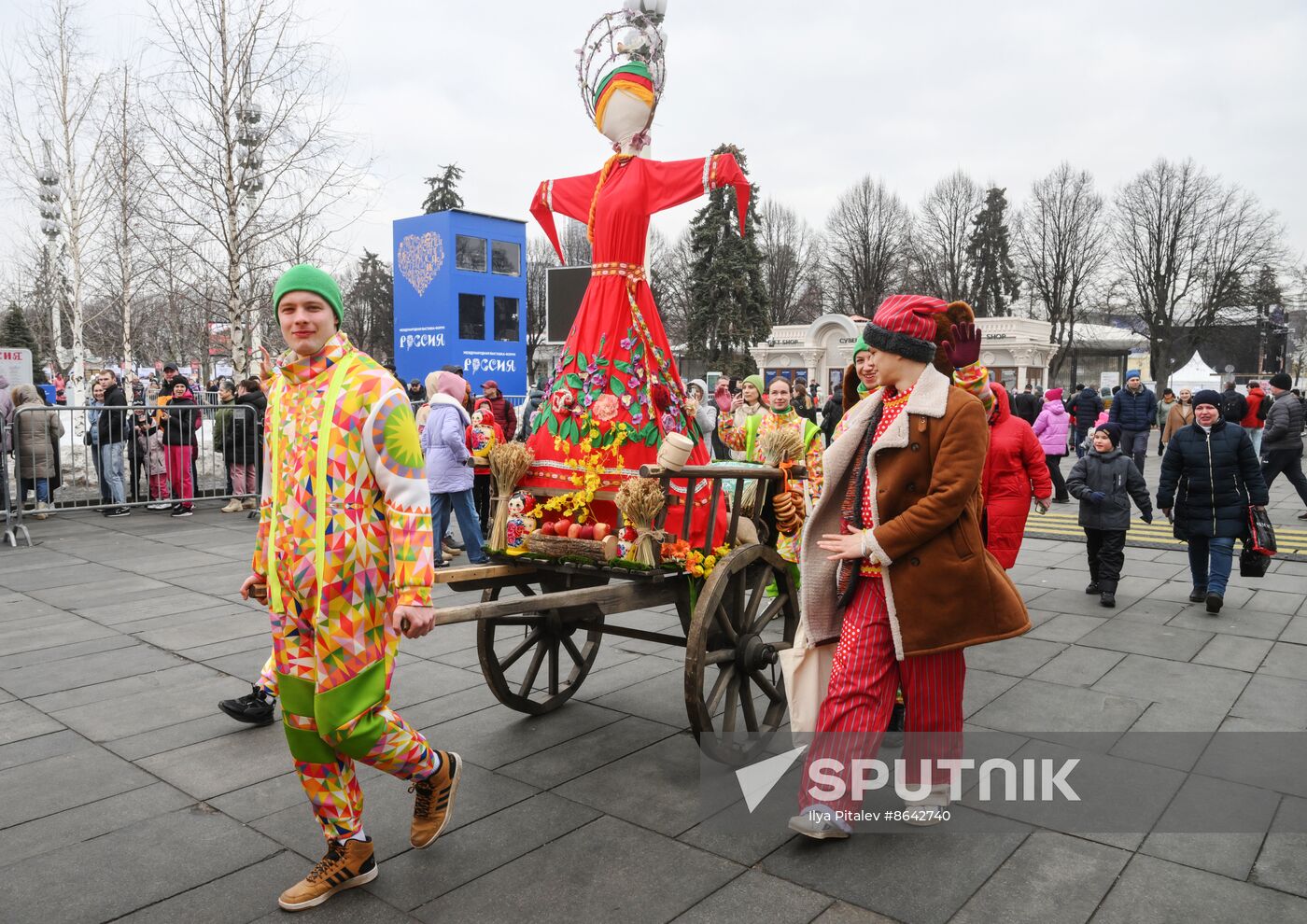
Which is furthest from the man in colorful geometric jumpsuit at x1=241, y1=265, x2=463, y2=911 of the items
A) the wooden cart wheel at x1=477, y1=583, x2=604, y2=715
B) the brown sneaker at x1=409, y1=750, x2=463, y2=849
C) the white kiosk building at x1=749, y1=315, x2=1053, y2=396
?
→ the white kiosk building at x1=749, y1=315, x2=1053, y2=396

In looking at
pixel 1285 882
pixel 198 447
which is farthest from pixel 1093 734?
pixel 198 447

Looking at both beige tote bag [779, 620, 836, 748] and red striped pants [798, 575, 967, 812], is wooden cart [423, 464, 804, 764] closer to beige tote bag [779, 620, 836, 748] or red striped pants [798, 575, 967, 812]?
beige tote bag [779, 620, 836, 748]

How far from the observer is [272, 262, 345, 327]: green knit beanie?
9.67 feet

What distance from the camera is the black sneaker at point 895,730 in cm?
447

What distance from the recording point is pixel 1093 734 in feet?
14.5

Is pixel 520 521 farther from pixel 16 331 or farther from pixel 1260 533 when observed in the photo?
pixel 16 331

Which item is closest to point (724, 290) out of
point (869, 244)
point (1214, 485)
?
point (869, 244)

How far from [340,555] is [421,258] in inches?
898

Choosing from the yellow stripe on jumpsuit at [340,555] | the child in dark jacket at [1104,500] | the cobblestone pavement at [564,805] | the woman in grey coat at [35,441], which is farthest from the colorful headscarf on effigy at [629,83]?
the woman in grey coat at [35,441]

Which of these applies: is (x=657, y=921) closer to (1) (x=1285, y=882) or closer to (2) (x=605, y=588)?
(2) (x=605, y=588)

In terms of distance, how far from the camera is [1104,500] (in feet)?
24.7

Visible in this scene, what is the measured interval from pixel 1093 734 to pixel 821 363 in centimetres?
4379

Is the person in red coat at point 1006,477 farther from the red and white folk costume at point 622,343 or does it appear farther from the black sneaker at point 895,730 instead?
the red and white folk costume at point 622,343

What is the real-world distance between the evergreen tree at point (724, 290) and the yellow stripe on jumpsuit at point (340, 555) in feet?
143
